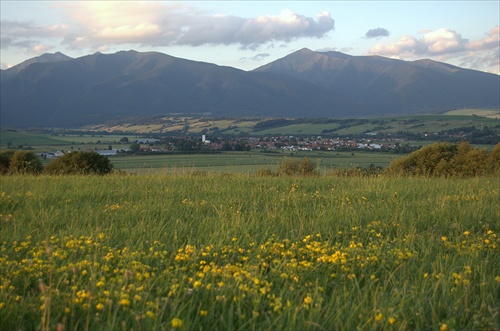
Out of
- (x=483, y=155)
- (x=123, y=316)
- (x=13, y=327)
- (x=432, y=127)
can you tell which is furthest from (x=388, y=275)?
(x=432, y=127)

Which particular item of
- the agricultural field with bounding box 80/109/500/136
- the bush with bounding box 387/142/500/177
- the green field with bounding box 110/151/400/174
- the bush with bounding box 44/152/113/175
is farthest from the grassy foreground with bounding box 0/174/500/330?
the agricultural field with bounding box 80/109/500/136

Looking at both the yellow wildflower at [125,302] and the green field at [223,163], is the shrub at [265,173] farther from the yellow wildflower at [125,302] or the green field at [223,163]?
the yellow wildflower at [125,302]

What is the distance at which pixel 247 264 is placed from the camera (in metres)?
5.05

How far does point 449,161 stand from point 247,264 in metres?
20.7

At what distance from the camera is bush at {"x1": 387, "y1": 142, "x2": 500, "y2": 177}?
71.2 feet

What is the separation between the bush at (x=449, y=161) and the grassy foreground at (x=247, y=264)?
13.5 metres

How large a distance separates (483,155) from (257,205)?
18386 mm

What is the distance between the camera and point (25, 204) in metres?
8.64

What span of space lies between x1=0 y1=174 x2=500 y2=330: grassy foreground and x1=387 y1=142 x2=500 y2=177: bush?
13518mm

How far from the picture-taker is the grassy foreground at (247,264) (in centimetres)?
399

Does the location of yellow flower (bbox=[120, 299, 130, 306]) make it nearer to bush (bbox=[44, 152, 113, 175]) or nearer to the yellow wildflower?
the yellow wildflower

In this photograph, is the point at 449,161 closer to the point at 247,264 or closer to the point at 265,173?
the point at 265,173

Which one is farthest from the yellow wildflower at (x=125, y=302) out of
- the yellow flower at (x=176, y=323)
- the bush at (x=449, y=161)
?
the bush at (x=449, y=161)

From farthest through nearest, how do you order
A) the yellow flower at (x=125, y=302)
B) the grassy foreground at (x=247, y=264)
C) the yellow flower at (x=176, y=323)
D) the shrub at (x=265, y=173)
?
the shrub at (x=265, y=173) → the grassy foreground at (x=247, y=264) → the yellow flower at (x=125, y=302) → the yellow flower at (x=176, y=323)
